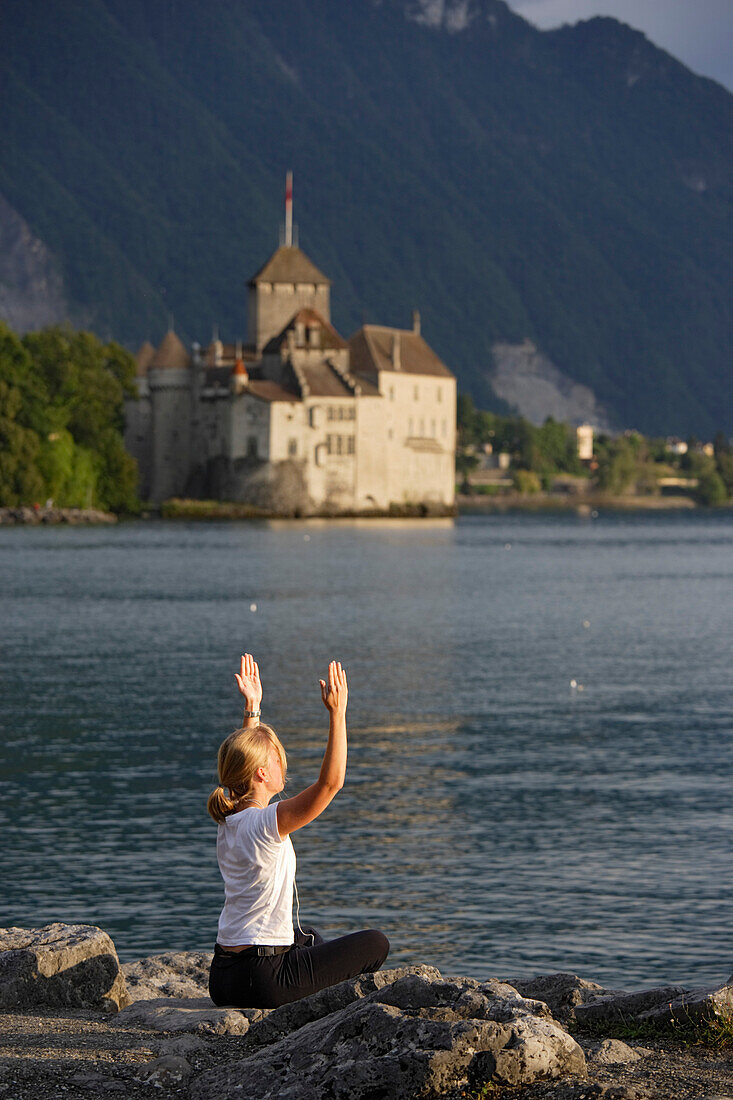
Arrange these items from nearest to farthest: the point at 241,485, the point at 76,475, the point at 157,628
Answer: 1. the point at 157,628
2. the point at 76,475
3. the point at 241,485

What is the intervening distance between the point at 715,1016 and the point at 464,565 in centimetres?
7251

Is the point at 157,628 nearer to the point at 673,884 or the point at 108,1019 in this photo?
the point at 673,884

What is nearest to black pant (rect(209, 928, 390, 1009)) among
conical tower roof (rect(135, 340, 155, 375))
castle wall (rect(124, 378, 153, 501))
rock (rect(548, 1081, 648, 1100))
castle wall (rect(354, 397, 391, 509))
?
rock (rect(548, 1081, 648, 1100))

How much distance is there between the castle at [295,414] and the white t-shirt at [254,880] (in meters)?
126

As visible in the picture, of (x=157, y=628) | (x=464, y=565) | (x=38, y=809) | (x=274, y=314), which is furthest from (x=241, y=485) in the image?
(x=38, y=809)

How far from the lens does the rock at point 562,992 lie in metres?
7.77

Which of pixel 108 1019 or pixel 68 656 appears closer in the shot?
pixel 108 1019

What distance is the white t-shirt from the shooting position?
23.9 ft

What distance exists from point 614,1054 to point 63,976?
349 cm

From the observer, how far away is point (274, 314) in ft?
482

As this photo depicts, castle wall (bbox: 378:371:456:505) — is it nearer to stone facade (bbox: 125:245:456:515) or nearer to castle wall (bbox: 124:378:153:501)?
stone facade (bbox: 125:245:456:515)

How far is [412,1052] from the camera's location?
235 inches

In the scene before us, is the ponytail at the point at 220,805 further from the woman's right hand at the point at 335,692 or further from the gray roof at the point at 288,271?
the gray roof at the point at 288,271

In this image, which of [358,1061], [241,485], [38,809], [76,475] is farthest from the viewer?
[241,485]
